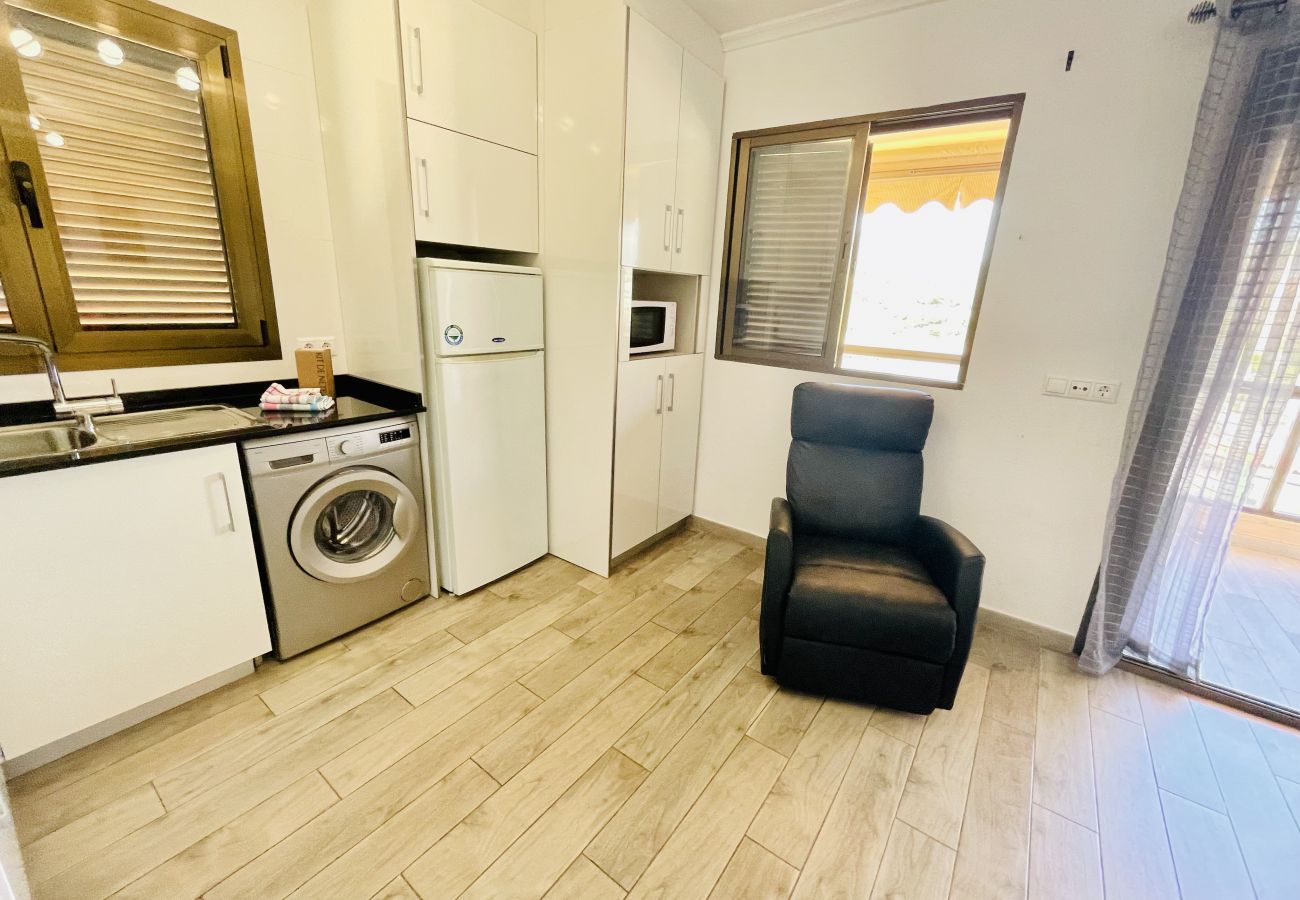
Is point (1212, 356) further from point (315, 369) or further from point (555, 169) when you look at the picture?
point (315, 369)

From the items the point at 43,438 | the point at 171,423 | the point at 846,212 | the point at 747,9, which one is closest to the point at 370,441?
the point at 171,423

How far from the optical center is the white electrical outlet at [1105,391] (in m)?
1.94

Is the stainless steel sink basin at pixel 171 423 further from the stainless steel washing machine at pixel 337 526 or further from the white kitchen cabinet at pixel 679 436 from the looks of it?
the white kitchen cabinet at pixel 679 436

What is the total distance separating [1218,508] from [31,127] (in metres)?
4.20

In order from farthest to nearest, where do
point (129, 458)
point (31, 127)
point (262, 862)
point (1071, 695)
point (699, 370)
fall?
point (699, 370) → point (1071, 695) → point (31, 127) → point (129, 458) → point (262, 862)

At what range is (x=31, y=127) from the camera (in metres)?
1.60

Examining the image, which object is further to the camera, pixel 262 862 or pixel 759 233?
pixel 759 233

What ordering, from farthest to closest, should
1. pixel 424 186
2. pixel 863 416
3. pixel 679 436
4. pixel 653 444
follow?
1. pixel 679 436
2. pixel 653 444
3. pixel 863 416
4. pixel 424 186

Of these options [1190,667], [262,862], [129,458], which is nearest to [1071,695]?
[1190,667]

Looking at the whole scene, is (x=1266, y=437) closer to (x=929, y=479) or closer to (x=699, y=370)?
(x=929, y=479)

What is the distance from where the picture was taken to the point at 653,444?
2.67m

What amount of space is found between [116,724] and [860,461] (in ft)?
9.29

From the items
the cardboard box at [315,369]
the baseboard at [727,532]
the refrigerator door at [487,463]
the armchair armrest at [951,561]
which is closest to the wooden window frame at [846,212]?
the armchair armrest at [951,561]

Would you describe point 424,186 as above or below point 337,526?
above
